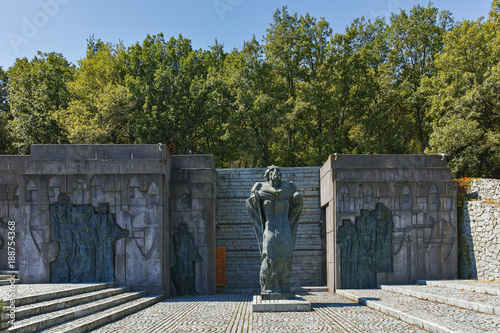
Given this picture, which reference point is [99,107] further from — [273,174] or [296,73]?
[273,174]

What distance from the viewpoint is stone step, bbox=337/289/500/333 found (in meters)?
7.14

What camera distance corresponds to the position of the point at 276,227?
10750mm

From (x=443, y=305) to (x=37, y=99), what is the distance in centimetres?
2478

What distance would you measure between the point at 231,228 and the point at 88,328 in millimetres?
9824

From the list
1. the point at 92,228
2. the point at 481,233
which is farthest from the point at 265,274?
the point at 481,233

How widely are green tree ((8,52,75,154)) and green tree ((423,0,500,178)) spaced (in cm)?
1912

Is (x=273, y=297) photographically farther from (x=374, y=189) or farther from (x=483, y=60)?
(x=483, y=60)

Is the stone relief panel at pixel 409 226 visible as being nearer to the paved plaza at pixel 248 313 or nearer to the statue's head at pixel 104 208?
the paved plaza at pixel 248 313

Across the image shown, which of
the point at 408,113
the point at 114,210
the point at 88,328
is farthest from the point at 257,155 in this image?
the point at 88,328

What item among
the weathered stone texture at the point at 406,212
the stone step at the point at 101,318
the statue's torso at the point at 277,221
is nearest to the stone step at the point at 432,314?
the statue's torso at the point at 277,221

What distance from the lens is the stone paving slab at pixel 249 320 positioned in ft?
26.4

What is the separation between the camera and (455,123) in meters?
19.6

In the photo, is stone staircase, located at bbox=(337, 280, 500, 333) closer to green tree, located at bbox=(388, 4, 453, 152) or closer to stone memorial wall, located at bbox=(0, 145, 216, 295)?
stone memorial wall, located at bbox=(0, 145, 216, 295)

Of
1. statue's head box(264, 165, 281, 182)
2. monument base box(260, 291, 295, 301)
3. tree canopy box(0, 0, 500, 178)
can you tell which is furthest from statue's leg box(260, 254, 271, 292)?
tree canopy box(0, 0, 500, 178)
